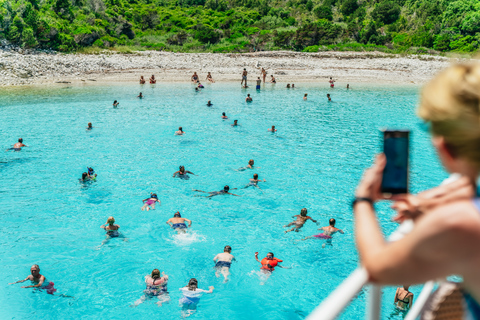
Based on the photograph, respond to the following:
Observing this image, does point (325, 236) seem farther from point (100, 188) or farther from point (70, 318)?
point (100, 188)

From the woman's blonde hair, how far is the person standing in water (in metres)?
8.40

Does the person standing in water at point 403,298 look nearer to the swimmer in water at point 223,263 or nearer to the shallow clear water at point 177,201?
the shallow clear water at point 177,201

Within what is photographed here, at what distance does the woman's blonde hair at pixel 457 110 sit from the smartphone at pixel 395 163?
34 centimetres

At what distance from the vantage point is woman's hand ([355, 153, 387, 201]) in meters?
1.54

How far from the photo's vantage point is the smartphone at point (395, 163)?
5.26ft

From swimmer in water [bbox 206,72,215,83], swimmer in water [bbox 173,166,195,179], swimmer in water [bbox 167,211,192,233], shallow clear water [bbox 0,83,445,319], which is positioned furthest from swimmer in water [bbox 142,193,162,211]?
swimmer in water [bbox 206,72,215,83]

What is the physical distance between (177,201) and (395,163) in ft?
43.1

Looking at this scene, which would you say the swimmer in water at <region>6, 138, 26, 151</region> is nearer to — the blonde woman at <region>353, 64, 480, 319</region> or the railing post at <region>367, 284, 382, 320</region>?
the railing post at <region>367, 284, 382, 320</region>

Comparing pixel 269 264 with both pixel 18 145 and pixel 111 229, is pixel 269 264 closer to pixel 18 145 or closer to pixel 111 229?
pixel 111 229

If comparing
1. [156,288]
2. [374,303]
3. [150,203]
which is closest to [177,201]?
[150,203]

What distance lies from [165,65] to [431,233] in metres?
44.5

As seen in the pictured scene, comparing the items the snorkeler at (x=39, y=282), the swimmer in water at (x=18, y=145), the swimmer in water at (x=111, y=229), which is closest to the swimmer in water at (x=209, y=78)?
the swimmer in water at (x=18, y=145)

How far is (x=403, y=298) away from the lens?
855cm

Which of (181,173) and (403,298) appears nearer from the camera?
(403,298)
